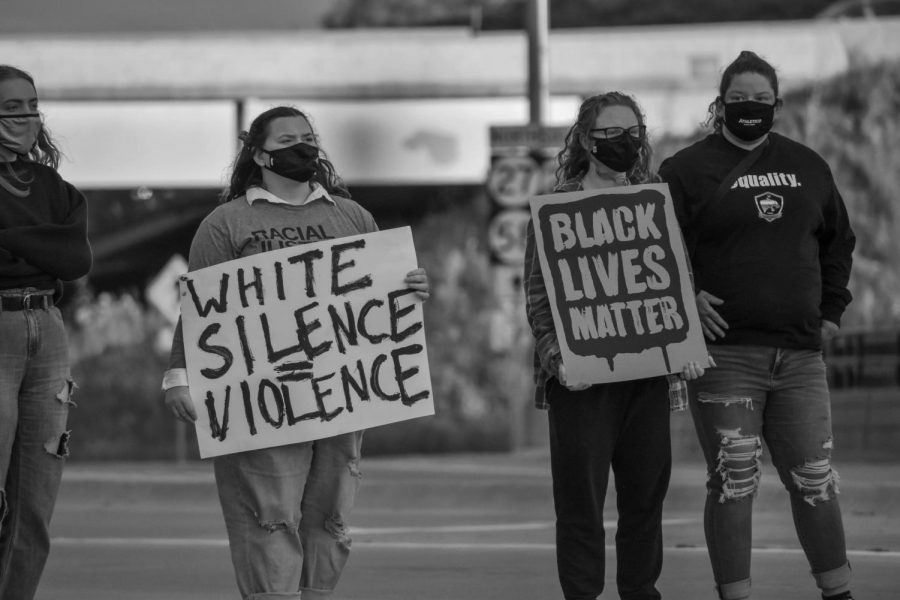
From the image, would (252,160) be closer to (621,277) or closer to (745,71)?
(621,277)

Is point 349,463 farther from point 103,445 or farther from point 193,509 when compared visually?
point 103,445

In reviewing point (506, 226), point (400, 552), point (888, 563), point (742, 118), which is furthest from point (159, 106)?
point (742, 118)

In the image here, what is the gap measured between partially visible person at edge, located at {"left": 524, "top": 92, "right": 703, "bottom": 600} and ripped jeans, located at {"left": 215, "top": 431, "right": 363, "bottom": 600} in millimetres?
738

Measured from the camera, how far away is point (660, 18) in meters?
23.2

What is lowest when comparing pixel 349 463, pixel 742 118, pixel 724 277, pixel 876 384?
pixel 876 384

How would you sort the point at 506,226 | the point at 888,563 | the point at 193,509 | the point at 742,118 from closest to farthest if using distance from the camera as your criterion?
1. the point at 742,118
2. the point at 888,563
3. the point at 193,509
4. the point at 506,226

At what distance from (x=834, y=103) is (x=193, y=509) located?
9.43 metres

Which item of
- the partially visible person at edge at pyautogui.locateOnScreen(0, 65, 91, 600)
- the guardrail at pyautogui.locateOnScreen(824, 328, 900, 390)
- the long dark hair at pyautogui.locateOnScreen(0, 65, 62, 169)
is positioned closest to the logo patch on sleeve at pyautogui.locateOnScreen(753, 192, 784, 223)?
the partially visible person at edge at pyautogui.locateOnScreen(0, 65, 91, 600)

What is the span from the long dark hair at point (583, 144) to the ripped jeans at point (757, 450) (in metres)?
0.68

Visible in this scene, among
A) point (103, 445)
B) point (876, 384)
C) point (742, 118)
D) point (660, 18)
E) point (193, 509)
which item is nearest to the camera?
point (742, 118)

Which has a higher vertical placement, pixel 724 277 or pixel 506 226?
pixel 724 277

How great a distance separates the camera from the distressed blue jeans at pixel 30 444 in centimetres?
641

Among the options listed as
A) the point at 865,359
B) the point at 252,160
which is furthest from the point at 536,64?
the point at 252,160

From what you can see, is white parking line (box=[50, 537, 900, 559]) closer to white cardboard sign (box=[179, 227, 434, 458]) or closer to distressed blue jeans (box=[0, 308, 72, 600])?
white cardboard sign (box=[179, 227, 434, 458])
